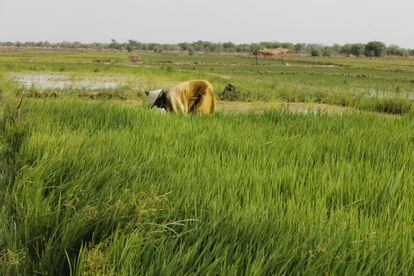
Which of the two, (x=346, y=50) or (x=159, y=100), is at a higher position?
(x=346, y=50)

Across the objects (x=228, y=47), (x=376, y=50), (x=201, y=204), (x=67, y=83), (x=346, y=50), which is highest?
(x=228, y=47)

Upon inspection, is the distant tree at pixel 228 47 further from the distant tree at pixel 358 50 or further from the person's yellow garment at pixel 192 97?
the person's yellow garment at pixel 192 97

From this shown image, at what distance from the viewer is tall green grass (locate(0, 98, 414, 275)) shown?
1.14 m

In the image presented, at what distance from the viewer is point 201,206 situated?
1.50 meters

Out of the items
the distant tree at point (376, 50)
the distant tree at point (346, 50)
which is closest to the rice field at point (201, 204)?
the distant tree at point (376, 50)

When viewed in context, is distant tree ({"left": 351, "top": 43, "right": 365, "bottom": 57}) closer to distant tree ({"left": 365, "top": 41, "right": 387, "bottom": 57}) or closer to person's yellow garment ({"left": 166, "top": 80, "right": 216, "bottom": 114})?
distant tree ({"left": 365, "top": 41, "right": 387, "bottom": 57})

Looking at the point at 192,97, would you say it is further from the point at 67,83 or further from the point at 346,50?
the point at 346,50

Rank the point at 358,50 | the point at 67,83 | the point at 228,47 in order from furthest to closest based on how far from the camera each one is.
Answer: the point at 228,47 → the point at 358,50 → the point at 67,83

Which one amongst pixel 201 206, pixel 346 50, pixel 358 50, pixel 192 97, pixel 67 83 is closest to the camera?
pixel 201 206

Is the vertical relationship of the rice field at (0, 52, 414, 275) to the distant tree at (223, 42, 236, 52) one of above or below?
below

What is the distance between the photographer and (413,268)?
1.18 m

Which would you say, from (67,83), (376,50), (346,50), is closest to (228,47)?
(346,50)

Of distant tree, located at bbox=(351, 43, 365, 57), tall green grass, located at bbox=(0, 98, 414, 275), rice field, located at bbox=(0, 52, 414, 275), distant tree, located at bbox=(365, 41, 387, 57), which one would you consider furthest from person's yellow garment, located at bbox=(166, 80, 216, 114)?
distant tree, located at bbox=(351, 43, 365, 57)

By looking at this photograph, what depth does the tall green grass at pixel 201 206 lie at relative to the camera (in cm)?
114
